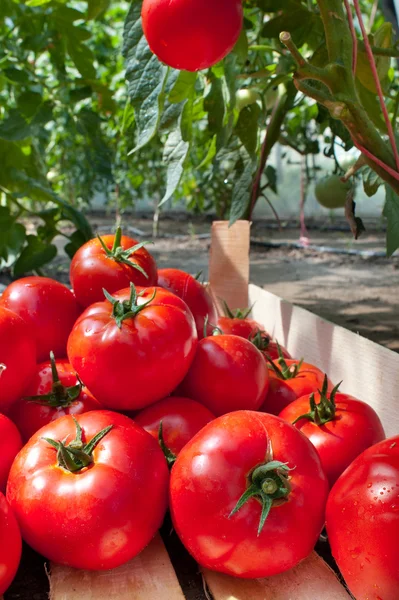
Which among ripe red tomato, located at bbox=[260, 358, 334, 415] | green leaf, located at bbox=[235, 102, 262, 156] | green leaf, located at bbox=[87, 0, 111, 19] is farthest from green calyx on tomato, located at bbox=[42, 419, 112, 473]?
green leaf, located at bbox=[87, 0, 111, 19]

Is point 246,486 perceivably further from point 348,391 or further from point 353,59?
point 348,391

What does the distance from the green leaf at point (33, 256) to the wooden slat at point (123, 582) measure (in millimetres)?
1346

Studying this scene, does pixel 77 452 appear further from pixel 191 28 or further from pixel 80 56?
pixel 80 56

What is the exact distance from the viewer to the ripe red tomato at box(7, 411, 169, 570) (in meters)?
0.87

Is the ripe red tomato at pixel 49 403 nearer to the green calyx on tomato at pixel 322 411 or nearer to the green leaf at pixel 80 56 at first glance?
the green calyx on tomato at pixel 322 411

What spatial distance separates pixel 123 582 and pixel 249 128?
3.33 feet

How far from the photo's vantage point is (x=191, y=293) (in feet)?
4.60

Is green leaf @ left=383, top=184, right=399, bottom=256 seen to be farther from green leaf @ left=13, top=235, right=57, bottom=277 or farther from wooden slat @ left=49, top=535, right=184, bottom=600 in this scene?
green leaf @ left=13, top=235, right=57, bottom=277

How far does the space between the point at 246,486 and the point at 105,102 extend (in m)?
1.91

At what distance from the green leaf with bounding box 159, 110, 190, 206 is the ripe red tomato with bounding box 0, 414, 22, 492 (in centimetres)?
49

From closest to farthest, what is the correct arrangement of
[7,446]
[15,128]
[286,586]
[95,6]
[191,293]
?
[286,586]
[7,446]
[191,293]
[95,6]
[15,128]

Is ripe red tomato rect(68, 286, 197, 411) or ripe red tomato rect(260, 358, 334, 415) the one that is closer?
ripe red tomato rect(68, 286, 197, 411)

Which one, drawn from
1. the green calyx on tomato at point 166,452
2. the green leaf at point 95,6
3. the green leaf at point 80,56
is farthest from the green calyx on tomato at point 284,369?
the green leaf at point 80,56

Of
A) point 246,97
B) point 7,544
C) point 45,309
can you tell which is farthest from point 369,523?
point 246,97
